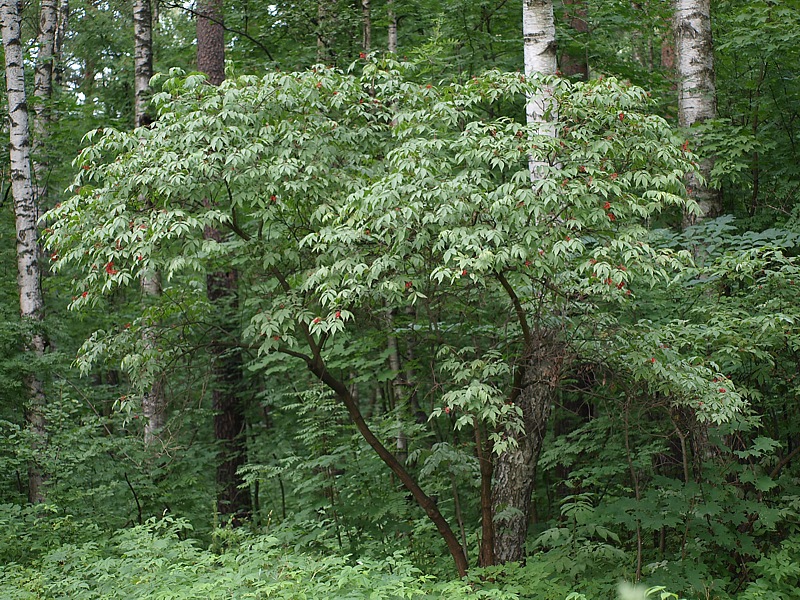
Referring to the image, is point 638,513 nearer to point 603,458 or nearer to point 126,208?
point 603,458

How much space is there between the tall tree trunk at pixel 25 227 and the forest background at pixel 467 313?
0.12 m

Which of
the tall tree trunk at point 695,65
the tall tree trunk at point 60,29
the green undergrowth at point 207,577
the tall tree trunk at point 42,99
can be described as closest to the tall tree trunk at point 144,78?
the tall tree trunk at point 42,99

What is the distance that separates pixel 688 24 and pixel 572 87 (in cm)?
372

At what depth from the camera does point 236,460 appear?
11.7m

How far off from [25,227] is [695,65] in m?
8.54

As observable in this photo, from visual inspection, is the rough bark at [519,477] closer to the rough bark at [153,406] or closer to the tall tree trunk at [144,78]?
the rough bark at [153,406]

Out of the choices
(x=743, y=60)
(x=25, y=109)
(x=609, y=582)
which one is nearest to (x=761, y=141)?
(x=743, y=60)

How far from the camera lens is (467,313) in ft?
20.4

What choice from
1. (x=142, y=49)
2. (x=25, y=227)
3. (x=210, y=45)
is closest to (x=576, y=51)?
(x=210, y=45)

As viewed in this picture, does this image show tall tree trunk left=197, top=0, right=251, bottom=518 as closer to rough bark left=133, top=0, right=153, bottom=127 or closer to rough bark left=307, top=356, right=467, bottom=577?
rough bark left=133, top=0, right=153, bottom=127

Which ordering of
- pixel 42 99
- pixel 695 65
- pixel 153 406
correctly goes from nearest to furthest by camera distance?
pixel 695 65
pixel 153 406
pixel 42 99

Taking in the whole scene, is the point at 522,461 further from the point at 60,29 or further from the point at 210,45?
the point at 60,29

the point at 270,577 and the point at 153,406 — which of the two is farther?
the point at 153,406

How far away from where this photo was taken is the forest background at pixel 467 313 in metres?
5.29
